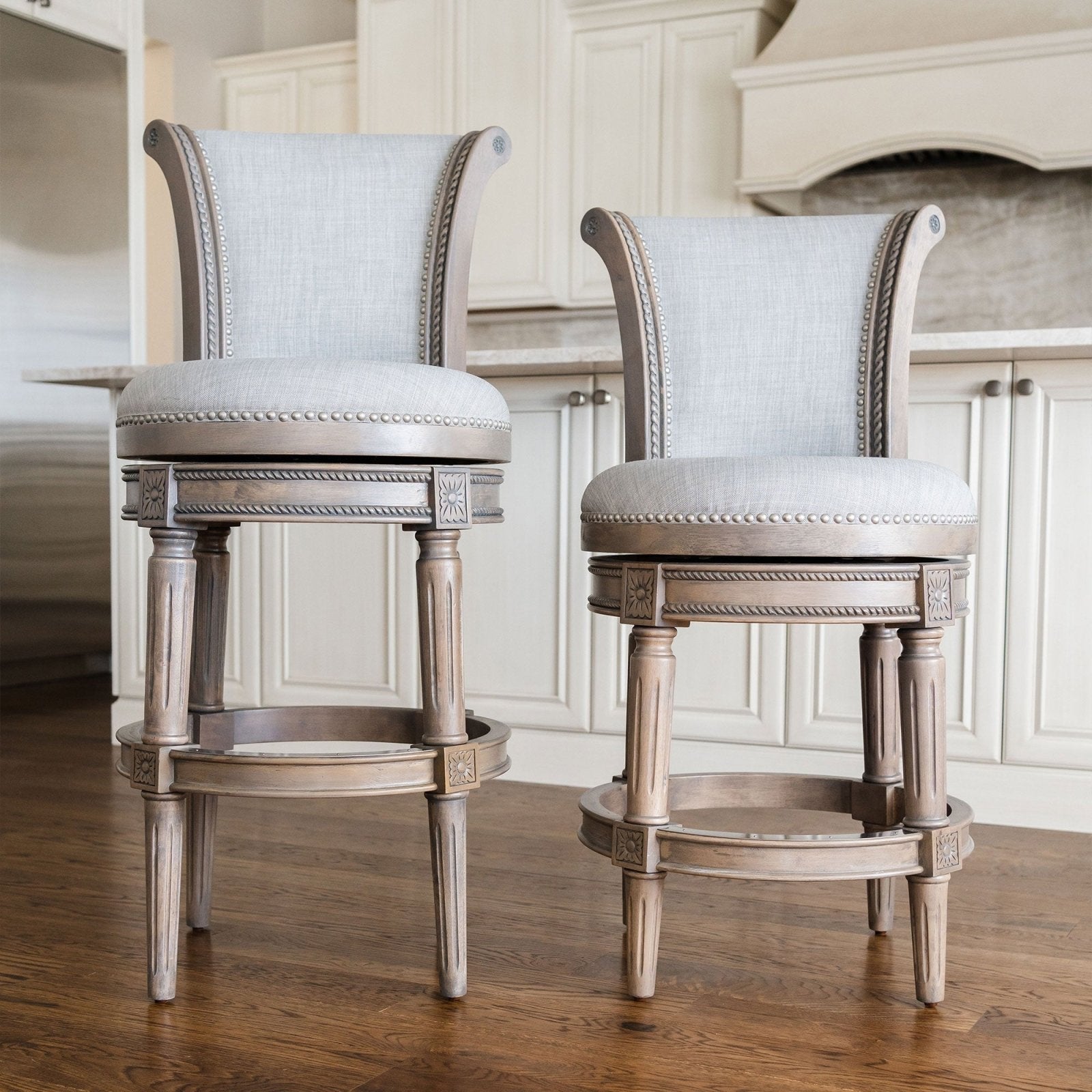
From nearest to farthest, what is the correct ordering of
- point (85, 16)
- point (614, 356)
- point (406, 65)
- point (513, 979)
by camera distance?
point (513, 979), point (614, 356), point (85, 16), point (406, 65)

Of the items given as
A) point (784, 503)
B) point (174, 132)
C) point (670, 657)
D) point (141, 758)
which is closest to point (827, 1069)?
point (670, 657)

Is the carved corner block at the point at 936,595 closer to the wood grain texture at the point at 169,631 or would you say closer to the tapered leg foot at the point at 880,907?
the tapered leg foot at the point at 880,907

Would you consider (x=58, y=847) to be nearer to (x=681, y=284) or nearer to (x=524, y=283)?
(x=681, y=284)

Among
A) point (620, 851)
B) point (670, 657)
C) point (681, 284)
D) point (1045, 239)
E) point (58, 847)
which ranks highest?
point (1045, 239)

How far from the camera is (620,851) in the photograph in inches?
53.4

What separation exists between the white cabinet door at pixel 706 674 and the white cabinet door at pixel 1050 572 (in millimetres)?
403

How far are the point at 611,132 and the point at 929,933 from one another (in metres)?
3.48

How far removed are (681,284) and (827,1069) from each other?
82 centimetres

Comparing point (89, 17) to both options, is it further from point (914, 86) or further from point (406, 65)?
point (914, 86)

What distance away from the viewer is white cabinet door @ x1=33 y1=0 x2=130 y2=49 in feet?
13.4

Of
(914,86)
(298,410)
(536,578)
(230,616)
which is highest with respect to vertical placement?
(914,86)

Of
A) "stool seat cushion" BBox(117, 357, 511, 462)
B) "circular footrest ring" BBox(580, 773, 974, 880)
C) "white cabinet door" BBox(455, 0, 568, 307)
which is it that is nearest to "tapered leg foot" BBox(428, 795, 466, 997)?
"circular footrest ring" BBox(580, 773, 974, 880)

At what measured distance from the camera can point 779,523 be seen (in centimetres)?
128

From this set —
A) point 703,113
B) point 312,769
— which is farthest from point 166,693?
point 703,113
